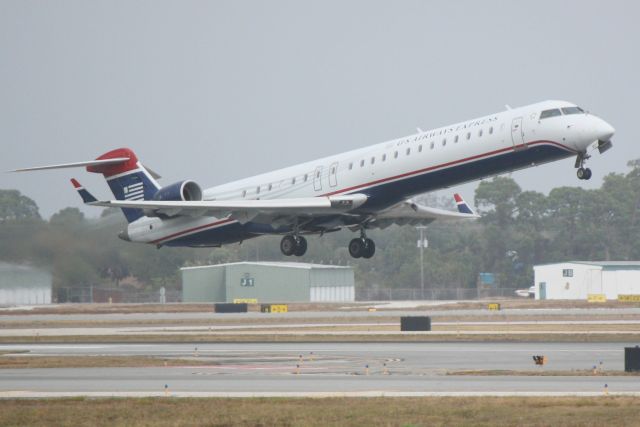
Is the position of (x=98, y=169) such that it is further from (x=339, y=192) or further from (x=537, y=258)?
(x=537, y=258)

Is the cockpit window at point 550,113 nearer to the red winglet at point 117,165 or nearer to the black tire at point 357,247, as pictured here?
the black tire at point 357,247

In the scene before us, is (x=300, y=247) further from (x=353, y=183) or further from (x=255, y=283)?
(x=255, y=283)

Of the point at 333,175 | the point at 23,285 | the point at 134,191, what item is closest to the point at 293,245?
the point at 333,175

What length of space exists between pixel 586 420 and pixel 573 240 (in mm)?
116528

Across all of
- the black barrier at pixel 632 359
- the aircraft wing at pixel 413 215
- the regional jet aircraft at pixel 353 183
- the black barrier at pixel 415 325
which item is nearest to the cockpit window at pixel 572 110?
the regional jet aircraft at pixel 353 183

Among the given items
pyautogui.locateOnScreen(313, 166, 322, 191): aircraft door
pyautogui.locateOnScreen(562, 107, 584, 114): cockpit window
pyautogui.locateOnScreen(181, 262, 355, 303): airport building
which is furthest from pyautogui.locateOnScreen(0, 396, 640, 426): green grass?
pyautogui.locateOnScreen(181, 262, 355, 303): airport building

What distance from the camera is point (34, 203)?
85.3 metres

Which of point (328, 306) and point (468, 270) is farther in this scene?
point (468, 270)

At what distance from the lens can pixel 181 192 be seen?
44.4m

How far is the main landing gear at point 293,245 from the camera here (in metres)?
44.2

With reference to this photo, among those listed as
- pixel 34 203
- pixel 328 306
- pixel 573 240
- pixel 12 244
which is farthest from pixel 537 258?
pixel 12 244

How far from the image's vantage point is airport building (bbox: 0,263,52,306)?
57622 mm

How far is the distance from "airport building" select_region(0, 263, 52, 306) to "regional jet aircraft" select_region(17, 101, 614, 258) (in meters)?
11.1

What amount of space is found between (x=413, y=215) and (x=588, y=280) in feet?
175
